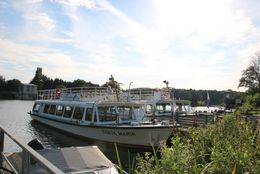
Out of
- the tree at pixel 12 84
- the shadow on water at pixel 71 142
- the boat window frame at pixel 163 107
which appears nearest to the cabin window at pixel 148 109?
the boat window frame at pixel 163 107

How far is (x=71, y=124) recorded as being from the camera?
22.5 m

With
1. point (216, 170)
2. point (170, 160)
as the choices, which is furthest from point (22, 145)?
point (216, 170)

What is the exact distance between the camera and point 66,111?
987 inches

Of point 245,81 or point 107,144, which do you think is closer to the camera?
point 107,144

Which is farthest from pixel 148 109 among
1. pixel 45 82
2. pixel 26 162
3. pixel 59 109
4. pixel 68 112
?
pixel 45 82

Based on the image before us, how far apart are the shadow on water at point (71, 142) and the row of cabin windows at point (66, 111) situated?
52.2 inches

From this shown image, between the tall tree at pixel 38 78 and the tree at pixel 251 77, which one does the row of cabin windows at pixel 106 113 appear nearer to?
the tree at pixel 251 77

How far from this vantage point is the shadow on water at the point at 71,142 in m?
18.1

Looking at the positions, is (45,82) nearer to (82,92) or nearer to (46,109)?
(46,109)

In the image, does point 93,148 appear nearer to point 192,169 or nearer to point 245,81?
point 192,169

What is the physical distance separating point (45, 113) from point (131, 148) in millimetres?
13900

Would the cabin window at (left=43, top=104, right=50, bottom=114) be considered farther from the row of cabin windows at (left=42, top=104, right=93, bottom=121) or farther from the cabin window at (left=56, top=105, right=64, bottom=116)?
the cabin window at (left=56, top=105, right=64, bottom=116)

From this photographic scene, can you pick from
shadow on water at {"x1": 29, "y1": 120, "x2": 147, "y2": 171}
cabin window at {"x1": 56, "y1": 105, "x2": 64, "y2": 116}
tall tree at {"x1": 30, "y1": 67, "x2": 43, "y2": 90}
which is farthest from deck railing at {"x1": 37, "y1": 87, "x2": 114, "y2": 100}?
tall tree at {"x1": 30, "y1": 67, "x2": 43, "y2": 90}

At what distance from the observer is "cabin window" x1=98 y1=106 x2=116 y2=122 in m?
20.7
